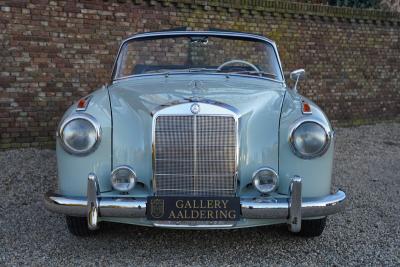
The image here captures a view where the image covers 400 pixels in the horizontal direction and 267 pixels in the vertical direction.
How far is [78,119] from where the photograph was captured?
293 centimetres

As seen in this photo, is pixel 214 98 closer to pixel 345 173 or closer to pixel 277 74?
pixel 277 74

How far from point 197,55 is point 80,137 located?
1.73 metres

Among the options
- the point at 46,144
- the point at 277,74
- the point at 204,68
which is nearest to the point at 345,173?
the point at 277,74

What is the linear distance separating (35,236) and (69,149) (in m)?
0.94

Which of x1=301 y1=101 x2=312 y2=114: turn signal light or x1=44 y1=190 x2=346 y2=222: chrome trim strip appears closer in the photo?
x1=44 y1=190 x2=346 y2=222: chrome trim strip

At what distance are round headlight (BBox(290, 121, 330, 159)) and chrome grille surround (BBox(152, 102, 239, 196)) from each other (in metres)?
0.40

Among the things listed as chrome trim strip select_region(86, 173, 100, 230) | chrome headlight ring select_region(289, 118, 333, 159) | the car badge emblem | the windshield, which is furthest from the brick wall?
chrome headlight ring select_region(289, 118, 333, 159)

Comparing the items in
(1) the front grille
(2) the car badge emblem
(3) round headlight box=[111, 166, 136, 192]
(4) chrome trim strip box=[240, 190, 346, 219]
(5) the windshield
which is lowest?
(4) chrome trim strip box=[240, 190, 346, 219]

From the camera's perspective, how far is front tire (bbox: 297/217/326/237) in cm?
328

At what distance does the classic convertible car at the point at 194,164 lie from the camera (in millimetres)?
2758

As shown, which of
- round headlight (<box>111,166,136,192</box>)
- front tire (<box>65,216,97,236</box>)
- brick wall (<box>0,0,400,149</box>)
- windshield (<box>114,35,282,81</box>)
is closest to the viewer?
round headlight (<box>111,166,136,192</box>)

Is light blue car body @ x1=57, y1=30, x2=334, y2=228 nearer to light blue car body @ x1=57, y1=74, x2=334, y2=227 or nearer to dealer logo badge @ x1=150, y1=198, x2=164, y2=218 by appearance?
light blue car body @ x1=57, y1=74, x2=334, y2=227

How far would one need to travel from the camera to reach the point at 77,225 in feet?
10.7

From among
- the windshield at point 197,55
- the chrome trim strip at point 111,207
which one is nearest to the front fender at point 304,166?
the chrome trim strip at point 111,207
